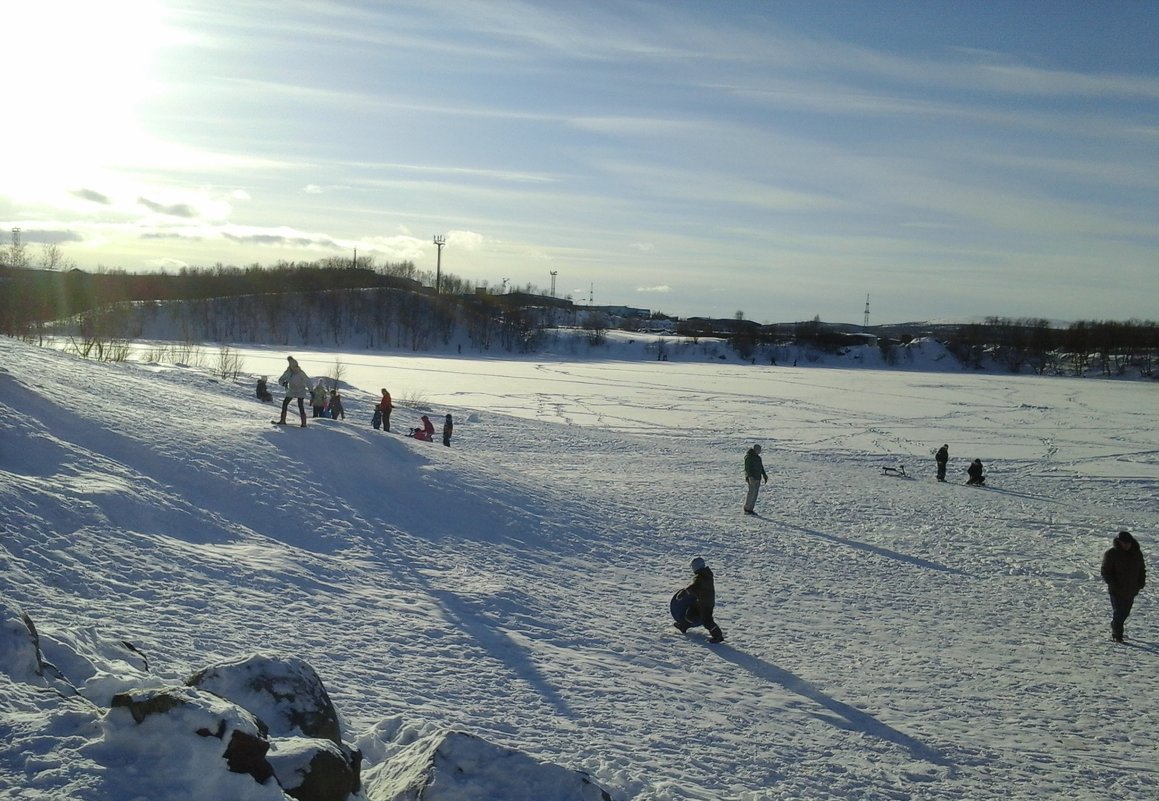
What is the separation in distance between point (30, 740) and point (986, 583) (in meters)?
13.9

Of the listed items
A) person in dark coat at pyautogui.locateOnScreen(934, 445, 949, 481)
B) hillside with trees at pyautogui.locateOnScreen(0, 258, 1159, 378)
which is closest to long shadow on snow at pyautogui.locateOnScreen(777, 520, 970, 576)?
person in dark coat at pyautogui.locateOnScreen(934, 445, 949, 481)

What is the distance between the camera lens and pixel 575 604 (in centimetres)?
1136

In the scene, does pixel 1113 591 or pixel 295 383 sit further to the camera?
pixel 295 383

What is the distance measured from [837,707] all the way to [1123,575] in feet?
17.2

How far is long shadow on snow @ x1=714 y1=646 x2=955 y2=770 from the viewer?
7525mm

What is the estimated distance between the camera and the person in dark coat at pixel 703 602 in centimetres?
1012

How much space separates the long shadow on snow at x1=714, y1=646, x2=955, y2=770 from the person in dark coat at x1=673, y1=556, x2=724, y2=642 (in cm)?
22

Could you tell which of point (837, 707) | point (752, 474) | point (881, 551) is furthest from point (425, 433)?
point (837, 707)

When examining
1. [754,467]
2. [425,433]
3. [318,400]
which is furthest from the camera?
[425,433]

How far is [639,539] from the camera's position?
51.1ft

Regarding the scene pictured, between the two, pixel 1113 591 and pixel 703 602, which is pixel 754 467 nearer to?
pixel 1113 591

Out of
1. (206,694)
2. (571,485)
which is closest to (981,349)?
(571,485)

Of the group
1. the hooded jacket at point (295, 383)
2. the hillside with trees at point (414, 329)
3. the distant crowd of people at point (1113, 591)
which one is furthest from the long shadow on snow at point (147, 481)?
the hillside with trees at point (414, 329)

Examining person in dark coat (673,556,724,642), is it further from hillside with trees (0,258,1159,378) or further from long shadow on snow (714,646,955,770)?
hillside with trees (0,258,1159,378)
